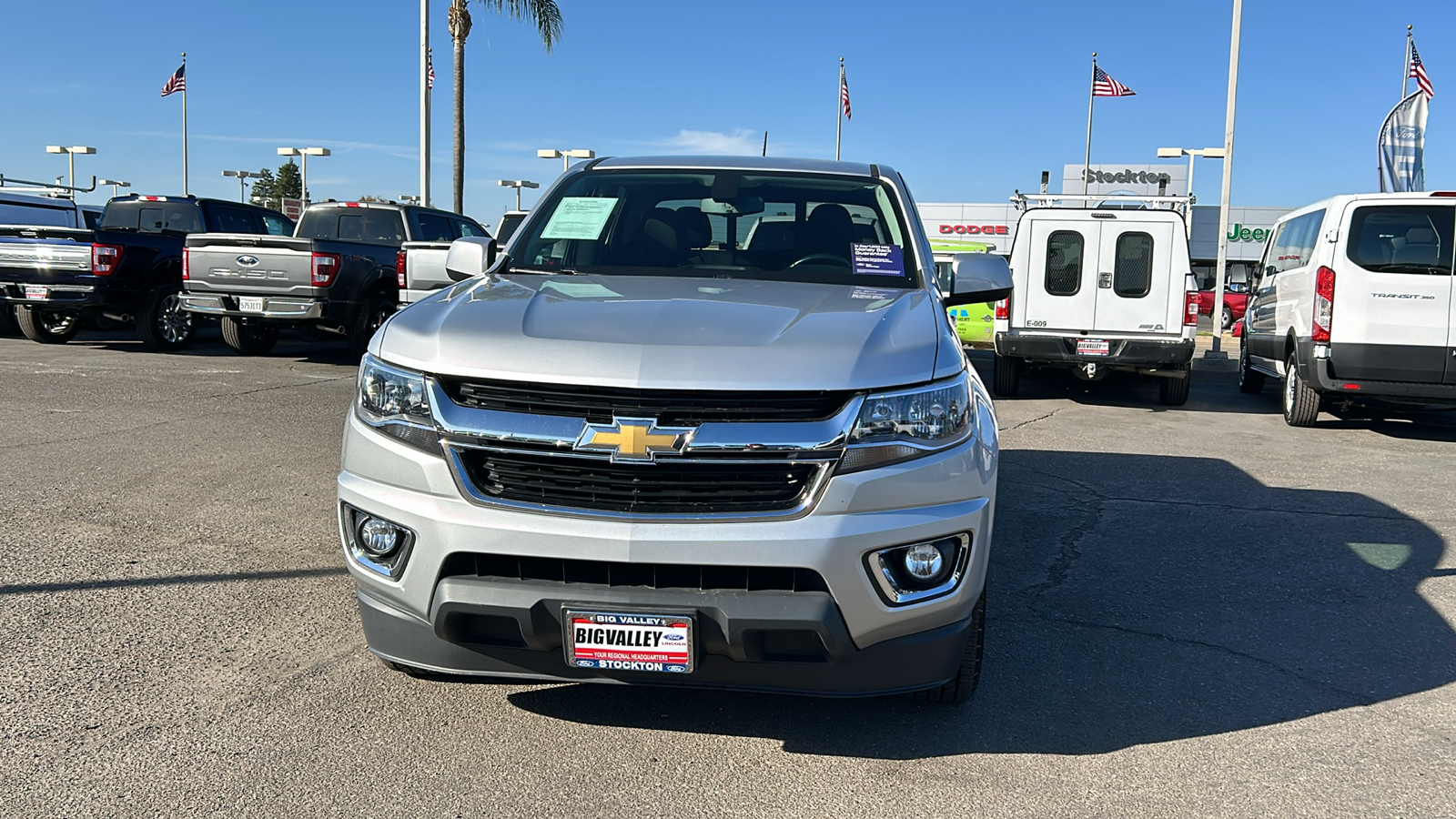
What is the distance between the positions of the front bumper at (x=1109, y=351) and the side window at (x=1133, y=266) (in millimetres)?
619

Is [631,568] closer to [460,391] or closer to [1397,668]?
[460,391]

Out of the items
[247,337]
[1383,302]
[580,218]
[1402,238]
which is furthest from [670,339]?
[247,337]

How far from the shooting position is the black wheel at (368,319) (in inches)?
518

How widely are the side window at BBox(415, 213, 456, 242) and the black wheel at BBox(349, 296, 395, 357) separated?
1.24m

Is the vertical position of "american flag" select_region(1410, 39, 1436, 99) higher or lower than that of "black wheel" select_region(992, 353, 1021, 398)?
higher

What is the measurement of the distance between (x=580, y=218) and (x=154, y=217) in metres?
13.1

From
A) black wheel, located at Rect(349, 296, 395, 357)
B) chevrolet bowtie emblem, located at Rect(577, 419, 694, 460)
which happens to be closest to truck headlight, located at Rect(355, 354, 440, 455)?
chevrolet bowtie emblem, located at Rect(577, 419, 694, 460)

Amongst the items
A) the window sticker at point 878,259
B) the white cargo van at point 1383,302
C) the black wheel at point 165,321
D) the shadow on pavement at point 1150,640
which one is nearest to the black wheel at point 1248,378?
the white cargo van at point 1383,302

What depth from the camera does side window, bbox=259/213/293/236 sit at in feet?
52.7

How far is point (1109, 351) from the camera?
1195cm

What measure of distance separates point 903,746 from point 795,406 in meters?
1.13

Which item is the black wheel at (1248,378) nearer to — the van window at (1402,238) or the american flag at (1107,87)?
the van window at (1402,238)

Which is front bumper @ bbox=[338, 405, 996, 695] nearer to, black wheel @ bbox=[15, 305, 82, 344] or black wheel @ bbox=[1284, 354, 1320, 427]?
black wheel @ bbox=[1284, 354, 1320, 427]

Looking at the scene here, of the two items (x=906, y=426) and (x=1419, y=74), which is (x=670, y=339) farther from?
(x=1419, y=74)
